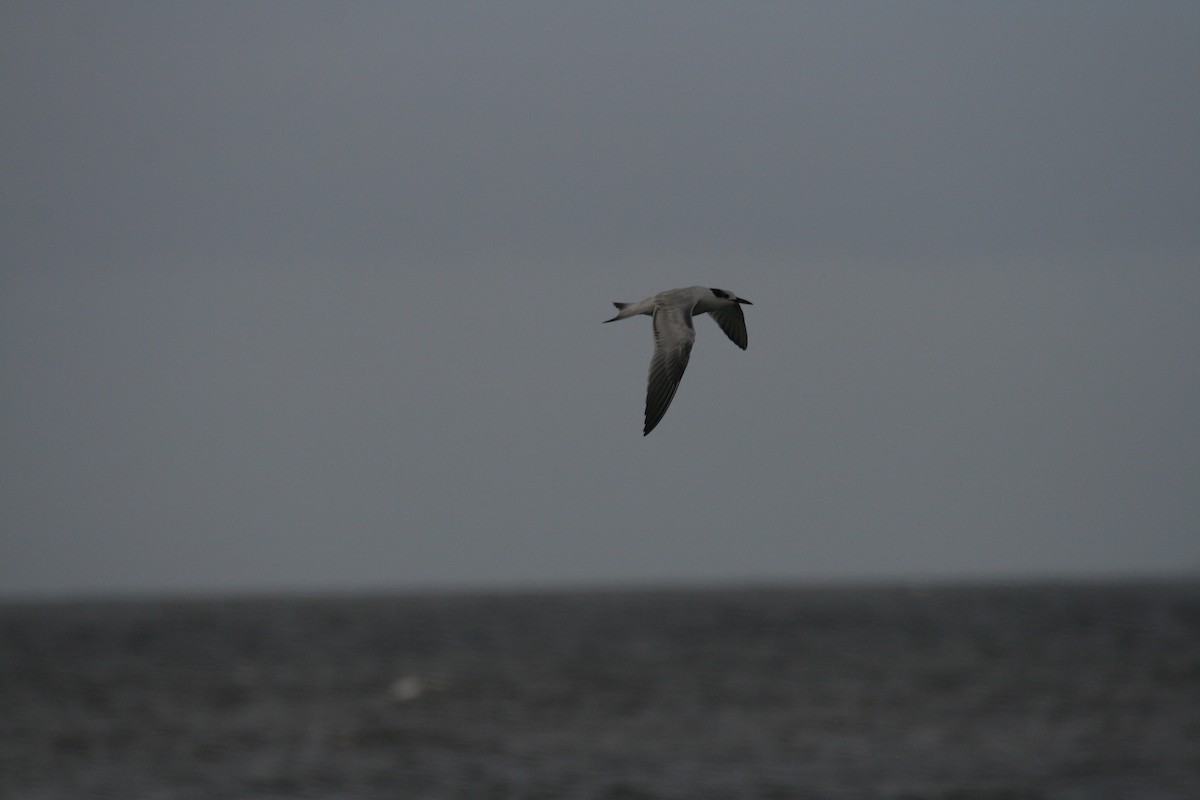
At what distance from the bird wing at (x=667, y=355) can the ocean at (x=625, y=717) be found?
3134 centimetres

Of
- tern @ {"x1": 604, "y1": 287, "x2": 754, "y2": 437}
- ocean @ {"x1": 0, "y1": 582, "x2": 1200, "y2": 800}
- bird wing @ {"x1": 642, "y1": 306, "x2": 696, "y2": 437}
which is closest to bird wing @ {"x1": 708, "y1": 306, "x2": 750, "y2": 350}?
tern @ {"x1": 604, "y1": 287, "x2": 754, "y2": 437}

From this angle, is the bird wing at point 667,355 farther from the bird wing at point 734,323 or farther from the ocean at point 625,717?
the ocean at point 625,717

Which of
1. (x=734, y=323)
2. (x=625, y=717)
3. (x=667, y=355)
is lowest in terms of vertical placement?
(x=625, y=717)

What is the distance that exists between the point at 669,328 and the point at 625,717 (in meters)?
48.8

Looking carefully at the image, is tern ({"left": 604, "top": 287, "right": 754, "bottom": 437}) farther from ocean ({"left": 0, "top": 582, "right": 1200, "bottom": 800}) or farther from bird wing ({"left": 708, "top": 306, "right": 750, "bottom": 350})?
ocean ({"left": 0, "top": 582, "right": 1200, "bottom": 800})

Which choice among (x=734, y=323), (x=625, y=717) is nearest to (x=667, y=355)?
(x=734, y=323)

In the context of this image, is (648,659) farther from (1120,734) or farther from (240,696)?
(1120,734)

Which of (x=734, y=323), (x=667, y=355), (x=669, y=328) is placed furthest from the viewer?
(x=734, y=323)

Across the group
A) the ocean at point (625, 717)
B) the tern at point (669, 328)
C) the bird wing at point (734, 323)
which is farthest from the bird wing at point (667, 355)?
the ocean at point (625, 717)

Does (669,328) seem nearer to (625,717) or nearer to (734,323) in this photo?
(734,323)

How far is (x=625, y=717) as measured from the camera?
55.9 metres

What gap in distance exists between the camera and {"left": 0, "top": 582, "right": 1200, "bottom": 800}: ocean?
41.0 metres

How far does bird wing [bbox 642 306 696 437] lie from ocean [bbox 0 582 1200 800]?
3134cm

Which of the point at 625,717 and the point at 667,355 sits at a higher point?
the point at 667,355
